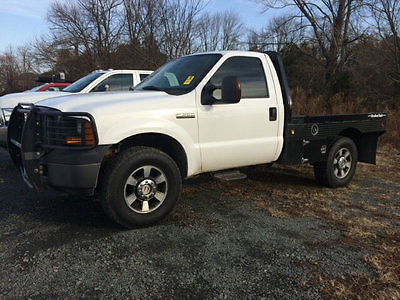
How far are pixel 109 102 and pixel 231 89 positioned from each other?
1274mm

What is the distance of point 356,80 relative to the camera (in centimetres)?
1736

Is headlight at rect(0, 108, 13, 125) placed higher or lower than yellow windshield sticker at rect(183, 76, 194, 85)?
lower

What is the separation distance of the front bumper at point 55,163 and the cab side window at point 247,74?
1.72 metres

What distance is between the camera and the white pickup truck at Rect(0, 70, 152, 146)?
255 inches

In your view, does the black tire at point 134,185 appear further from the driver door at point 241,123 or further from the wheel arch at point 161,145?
the driver door at point 241,123

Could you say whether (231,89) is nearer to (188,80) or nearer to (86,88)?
(188,80)

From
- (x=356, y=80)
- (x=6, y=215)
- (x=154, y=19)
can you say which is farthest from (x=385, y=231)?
(x=154, y=19)

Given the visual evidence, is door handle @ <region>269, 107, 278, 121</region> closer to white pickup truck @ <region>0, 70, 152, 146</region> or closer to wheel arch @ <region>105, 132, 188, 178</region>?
wheel arch @ <region>105, 132, 188, 178</region>

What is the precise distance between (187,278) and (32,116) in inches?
84.8

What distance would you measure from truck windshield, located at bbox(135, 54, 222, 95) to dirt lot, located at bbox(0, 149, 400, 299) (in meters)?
1.50

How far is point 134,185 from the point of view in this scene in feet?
10.9

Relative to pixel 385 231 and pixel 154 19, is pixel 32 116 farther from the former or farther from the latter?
pixel 154 19

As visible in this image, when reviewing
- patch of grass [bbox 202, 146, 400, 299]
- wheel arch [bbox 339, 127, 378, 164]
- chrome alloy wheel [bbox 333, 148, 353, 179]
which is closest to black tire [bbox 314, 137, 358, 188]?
chrome alloy wheel [bbox 333, 148, 353, 179]

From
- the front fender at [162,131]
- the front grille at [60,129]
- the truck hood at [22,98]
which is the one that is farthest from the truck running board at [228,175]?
the truck hood at [22,98]
